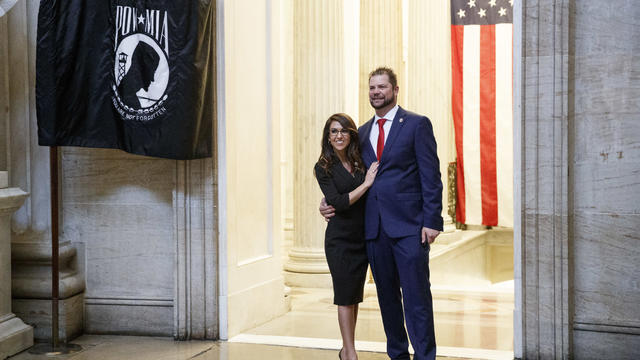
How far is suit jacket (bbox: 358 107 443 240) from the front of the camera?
4332mm

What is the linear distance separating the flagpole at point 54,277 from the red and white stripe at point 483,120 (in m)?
7.07

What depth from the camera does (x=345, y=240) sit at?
451cm

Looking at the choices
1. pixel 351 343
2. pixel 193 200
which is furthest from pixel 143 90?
pixel 351 343

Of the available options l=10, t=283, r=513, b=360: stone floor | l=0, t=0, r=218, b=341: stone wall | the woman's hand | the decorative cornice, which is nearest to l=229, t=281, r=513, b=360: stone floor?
l=10, t=283, r=513, b=360: stone floor

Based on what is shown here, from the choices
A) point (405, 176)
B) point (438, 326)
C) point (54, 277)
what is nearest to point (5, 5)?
point (54, 277)

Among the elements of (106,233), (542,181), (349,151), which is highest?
(349,151)

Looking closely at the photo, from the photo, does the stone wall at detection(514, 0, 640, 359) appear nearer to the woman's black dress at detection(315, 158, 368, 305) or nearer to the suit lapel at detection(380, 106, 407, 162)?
the suit lapel at detection(380, 106, 407, 162)

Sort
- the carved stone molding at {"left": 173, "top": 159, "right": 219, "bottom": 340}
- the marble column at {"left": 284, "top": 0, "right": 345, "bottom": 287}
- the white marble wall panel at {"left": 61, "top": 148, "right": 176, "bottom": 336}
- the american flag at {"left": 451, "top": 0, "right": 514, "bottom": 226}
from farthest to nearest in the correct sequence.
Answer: the american flag at {"left": 451, "top": 0, "right": 514, "bottom": 226}, the marble column at {"left": 284, "top": 0, "right": 345, "bottom": 287}, the white marble wall panel at {"left": 61, "top": 148, "right": 176, "bottom": 336}, the carved stone molding at {"left": 173, "top": 159, "right": 219, "bottom": 340}

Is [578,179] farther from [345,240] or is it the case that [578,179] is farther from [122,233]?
[122,233]

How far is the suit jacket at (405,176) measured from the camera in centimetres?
433

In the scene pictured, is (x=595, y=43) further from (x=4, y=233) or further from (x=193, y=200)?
(x=4, y=233)

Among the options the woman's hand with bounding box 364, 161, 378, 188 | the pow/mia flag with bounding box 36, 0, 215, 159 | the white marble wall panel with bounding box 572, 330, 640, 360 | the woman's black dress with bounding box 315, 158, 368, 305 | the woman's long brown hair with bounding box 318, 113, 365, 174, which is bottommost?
the white marble wall panel with bounding box 572, 330, 640, 360

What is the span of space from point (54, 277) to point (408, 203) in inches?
107

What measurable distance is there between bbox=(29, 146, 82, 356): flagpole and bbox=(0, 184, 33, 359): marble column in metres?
0.15
